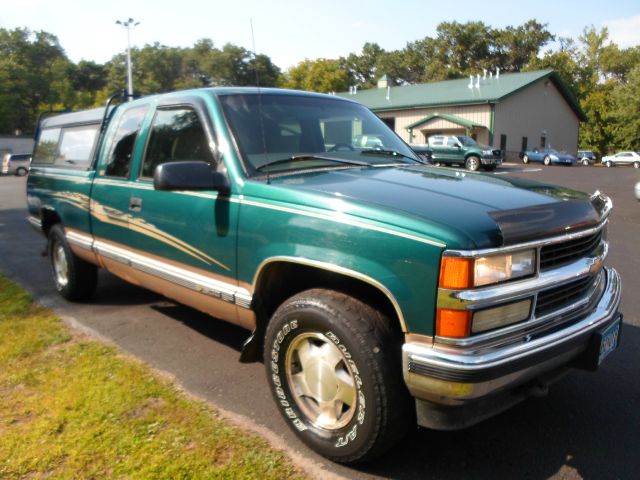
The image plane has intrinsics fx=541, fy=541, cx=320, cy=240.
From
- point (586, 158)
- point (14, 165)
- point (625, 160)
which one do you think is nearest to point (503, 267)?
point (14, 165)

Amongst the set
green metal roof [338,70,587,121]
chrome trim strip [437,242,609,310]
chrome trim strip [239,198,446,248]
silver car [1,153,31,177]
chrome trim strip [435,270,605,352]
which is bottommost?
silver car [1,153,31,177]

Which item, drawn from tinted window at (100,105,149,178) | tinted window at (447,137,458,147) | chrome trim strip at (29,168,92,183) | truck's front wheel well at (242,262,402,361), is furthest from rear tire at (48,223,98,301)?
tinted window at (447,137,458,147)

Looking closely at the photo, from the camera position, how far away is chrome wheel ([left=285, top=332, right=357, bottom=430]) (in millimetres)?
2664

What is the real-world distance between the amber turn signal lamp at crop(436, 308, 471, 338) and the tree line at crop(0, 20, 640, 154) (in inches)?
1880

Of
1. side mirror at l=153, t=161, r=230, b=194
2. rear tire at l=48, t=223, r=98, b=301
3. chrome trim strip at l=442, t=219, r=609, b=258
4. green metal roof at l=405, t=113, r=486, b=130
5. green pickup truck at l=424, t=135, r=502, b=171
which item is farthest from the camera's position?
green metal roof at l=405, t=113, r=486, b=130

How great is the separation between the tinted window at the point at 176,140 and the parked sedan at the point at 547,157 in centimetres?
3539

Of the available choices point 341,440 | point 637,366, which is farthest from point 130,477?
point 637,366

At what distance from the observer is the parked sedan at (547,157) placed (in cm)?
3503

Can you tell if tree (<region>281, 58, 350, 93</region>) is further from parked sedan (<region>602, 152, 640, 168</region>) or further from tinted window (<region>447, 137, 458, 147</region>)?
tinted window (<region>447, 137, 458, 147</region>)

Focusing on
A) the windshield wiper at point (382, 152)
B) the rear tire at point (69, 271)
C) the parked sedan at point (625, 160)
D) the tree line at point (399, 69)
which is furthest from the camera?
the tree line at point (399, 69)

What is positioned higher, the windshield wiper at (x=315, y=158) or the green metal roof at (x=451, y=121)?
the green metal roof at (x=451, y=121)

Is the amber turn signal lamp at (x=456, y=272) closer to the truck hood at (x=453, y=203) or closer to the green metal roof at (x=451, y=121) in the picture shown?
the truck hood at (x=453, y=203)

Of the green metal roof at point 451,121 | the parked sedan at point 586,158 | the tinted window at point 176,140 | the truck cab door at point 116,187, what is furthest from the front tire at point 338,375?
the parked sedan at point 586,158

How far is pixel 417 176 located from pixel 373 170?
1.04 feet
